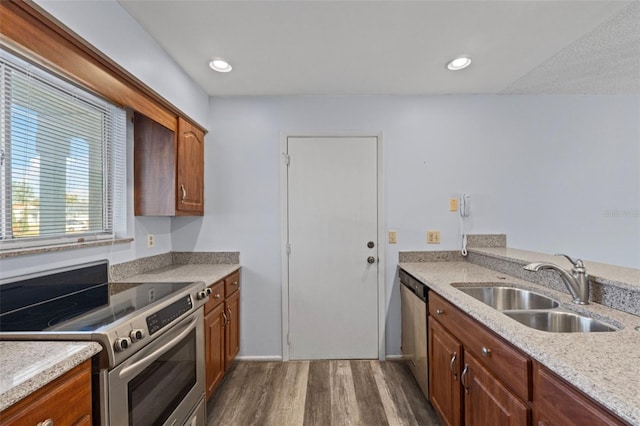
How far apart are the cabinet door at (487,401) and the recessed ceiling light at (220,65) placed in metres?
2.34

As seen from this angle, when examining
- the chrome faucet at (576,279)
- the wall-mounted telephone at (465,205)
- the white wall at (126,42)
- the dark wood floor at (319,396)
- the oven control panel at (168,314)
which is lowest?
the dark wood floor at (319,396)

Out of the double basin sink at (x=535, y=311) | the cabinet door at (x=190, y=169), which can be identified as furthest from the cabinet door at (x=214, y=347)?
the double basin sink at (x=535, y=311)

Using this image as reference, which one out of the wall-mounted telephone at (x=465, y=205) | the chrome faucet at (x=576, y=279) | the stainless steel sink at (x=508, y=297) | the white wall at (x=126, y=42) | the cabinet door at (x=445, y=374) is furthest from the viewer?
the wall-mounted telephone at (x=465, y=205)

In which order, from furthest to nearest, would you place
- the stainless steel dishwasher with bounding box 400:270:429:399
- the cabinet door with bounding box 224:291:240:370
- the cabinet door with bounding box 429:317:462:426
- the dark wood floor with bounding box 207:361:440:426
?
1. the cabinet door with bounding box 224:291:240:370
2. the stainless steel dishwasher with bounding box 400:270:429:399
3. the dark wood floor with bounding box 207:361:440:426
4. the cabinet door with bounding box 429:317:462:426

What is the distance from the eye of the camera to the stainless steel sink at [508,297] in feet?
5.75

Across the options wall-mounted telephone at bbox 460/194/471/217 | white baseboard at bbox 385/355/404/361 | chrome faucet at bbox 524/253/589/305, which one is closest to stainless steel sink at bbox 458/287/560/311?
A: chrome faucet at bbox 524/253/589/305

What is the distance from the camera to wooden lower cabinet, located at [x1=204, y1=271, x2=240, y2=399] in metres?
1.99

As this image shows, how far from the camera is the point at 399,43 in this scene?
1903mm

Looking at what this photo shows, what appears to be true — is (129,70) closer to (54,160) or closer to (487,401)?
(54,160)

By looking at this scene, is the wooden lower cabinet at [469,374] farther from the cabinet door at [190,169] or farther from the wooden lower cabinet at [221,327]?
the cabinet door at [190,169]

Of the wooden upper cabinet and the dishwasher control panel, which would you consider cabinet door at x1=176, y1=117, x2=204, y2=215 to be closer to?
the wooden upper cabinet

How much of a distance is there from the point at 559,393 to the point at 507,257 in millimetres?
1382

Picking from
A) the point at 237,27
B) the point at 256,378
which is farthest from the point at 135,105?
the point at 256,378

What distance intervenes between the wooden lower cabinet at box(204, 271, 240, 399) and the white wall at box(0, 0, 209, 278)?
666mm
